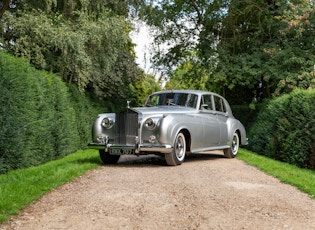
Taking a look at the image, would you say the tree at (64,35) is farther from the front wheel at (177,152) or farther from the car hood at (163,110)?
the front wheel at (177,152)

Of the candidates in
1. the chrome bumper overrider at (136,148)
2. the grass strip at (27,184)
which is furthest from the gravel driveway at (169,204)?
the chrome bumper overrider at (136,148)

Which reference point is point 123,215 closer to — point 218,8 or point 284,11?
point 284,11

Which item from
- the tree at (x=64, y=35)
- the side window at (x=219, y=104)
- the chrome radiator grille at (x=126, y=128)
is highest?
the tree at (x=64, y=35)

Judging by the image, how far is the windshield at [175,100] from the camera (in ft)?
40.5

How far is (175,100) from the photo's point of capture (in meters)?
12.4

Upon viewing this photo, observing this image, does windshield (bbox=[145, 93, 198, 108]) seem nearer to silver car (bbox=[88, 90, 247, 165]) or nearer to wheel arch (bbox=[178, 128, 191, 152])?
silver car (bbox=[88, 90, 247, 165])

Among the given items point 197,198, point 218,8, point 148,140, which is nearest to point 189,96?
point 148,140

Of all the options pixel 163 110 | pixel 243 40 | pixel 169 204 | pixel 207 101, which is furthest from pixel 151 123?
pixel 243 40

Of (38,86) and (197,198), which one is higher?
(38,86)

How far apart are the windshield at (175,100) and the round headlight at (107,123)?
1.88 m

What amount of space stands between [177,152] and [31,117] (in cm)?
377

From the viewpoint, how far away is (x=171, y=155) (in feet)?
34.6

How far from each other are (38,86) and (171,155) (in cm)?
420

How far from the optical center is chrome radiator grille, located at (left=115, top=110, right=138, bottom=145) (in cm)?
1066
